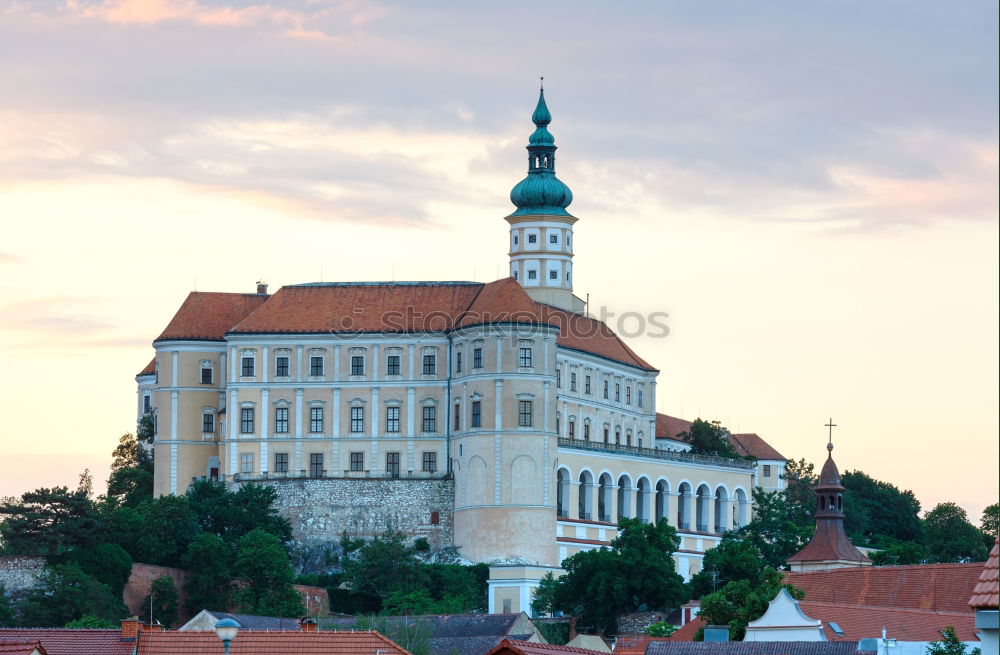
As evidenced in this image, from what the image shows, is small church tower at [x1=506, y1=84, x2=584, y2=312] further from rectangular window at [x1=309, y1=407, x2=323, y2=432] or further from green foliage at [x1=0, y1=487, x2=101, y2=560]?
green foliage at [x1=0, y1=487, x2=101, y2=560]

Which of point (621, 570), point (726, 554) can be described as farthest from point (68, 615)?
point (726, 554)

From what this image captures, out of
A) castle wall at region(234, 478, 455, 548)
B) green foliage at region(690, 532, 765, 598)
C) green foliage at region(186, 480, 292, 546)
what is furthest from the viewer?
castle wall at region(234, 478, 455, 548)

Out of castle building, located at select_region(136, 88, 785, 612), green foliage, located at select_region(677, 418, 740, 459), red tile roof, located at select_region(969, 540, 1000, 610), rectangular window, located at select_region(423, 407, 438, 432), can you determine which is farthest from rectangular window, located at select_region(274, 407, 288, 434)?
red tile roof, located at select_region(969, 540, 1000, 610)

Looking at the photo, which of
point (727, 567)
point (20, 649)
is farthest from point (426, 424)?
point (20, 649)

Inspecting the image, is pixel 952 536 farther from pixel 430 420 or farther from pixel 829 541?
pixel 430 420

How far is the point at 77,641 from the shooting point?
5641 cm

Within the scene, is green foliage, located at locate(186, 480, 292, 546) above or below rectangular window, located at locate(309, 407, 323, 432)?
below

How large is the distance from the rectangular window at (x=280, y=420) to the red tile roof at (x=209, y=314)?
19.9 ft

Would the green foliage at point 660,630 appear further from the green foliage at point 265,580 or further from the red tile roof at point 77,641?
the red tile roof at point 77,641

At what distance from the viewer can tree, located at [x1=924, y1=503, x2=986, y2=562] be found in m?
134

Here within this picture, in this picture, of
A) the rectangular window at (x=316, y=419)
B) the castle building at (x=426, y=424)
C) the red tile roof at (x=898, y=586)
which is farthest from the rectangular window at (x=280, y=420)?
the red tile roof at (x=898, y=586)

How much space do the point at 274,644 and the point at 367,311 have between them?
71640 millimetres

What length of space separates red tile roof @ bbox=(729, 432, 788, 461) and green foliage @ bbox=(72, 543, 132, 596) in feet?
190

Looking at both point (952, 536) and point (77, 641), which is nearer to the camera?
point (77, 641)
